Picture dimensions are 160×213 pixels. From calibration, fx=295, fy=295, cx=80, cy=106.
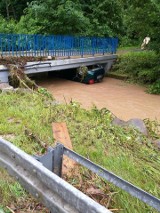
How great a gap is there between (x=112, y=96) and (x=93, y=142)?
6667 millimetres

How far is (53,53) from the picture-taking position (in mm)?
10898

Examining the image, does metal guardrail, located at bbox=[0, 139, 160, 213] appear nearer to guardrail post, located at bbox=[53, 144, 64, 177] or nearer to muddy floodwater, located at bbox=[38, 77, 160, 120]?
guardrail post, located at bbox=[53, 144, 64, 177]

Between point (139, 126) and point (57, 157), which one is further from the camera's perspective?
point (139, 126)

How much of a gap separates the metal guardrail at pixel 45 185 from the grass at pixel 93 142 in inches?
10.5

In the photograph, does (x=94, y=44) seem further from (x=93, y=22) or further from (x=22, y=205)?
(x=22, y=205)

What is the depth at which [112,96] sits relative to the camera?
10125 mm

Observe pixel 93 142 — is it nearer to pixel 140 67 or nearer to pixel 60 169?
pixel 60 169

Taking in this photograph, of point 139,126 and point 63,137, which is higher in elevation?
point 63,137

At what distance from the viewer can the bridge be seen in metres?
9.67

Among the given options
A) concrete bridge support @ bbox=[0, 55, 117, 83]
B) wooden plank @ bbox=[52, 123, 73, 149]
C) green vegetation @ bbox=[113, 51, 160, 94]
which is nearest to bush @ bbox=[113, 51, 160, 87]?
green vegetation @ bbox=[113, 51, 160, 94]

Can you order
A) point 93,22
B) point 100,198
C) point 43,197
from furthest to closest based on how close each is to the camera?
point 93,22 → point 100,198 → point 43,197

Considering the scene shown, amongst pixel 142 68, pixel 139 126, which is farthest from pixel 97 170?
pixel 142 68

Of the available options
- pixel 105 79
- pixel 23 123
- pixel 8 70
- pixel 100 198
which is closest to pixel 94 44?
pixel 105 79

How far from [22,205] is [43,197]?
403 millimetres
